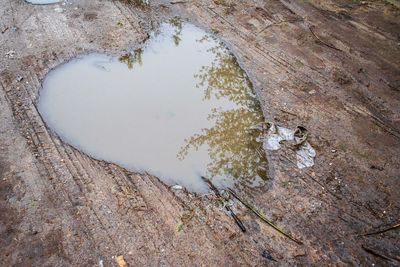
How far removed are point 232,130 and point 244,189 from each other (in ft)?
3.76

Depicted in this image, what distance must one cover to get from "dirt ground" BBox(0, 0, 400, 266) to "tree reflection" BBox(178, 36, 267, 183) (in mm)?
204

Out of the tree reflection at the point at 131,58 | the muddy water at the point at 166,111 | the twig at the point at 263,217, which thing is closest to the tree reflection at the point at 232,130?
the muddy water at the point at 166,111

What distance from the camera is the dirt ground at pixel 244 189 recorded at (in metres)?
4.20

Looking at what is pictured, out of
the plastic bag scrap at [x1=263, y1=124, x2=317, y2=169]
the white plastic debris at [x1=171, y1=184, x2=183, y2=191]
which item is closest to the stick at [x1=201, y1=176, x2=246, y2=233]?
the white plastic debris at [x1=171, y1=184, x2=183, y2=191]

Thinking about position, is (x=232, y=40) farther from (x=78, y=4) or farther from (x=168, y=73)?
(x=78, y=4)

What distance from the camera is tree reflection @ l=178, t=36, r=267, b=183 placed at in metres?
5.16

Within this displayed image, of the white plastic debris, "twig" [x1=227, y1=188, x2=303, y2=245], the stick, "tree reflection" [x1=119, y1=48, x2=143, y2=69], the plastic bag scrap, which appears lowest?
the white plastic debris

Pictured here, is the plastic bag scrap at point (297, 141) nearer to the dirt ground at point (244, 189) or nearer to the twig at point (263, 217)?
the dirt ground at point (244, 189)

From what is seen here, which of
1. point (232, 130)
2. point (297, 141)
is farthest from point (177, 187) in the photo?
point (297, 141)

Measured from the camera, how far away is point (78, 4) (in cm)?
815

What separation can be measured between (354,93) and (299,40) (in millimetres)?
1787

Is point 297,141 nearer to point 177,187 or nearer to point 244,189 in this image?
point 244,189

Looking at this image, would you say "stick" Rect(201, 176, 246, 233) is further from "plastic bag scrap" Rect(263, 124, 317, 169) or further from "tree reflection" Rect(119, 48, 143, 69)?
"tree reflection" Rect(119, 48, 143, 69)

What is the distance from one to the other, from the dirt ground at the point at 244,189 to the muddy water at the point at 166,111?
0.78 feet
